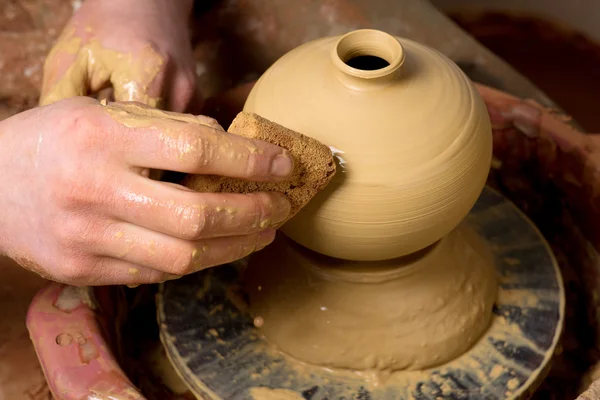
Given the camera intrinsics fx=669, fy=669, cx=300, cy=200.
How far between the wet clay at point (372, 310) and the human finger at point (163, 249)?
0.30 metres

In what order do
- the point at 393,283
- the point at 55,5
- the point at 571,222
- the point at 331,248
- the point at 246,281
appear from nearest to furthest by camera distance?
the point at 331,248 → the point at 393,283 → the point at 246,281 → the point at 571,222 → the point at 55,5

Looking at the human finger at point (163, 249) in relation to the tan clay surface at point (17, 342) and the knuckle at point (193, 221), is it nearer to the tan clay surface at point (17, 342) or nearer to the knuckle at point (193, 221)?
the knuckle at point (193, 221)

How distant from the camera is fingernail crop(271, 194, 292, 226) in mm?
923

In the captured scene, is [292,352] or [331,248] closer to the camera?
[331,248]

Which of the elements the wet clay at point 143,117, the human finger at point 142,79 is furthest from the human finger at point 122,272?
the human finger at point 142,79

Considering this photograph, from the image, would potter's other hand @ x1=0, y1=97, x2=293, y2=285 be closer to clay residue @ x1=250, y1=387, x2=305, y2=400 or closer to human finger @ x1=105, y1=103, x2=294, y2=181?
human finger @ x1=105, y1=103, x2=294, y2=181

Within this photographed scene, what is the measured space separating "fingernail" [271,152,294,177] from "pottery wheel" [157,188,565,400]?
461 millimetres

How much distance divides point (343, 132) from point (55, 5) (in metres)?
1.12

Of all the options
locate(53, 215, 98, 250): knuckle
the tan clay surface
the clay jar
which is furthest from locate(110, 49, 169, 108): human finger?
the tan clay surface

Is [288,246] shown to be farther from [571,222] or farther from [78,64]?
[571,222]

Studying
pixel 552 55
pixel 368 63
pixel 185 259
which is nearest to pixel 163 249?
pixel 185 259

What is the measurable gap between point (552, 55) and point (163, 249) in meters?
2.28

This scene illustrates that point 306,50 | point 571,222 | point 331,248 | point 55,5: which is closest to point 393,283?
point 331,248

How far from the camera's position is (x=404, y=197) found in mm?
997
